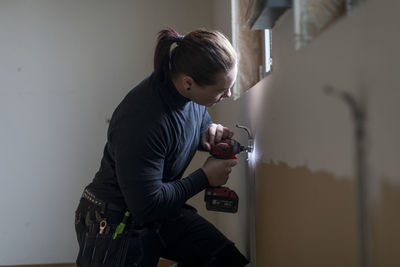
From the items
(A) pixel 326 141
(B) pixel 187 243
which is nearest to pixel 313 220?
(A) pixel 326 141

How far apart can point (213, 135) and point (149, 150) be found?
348 mm

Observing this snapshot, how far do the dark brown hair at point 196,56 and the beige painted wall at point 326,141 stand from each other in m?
0.16

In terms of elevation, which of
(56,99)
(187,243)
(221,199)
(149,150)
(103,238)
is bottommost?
(187,243)

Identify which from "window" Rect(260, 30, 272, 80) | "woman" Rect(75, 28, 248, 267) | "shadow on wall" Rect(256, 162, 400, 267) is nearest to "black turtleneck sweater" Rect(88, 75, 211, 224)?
"woman" Rect(75, 28, 248, 267)

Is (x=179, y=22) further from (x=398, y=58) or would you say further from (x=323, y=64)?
(x=398, y=58)

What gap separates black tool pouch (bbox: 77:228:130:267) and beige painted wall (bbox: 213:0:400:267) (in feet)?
1.66

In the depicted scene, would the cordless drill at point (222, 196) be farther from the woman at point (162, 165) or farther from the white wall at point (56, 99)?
the white wall at point (56, 99)

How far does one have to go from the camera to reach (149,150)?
111cm

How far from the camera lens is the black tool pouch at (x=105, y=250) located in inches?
49.4

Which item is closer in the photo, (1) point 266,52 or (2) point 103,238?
(2) point 103,238

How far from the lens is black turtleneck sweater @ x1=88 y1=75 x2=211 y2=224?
43.7 inches

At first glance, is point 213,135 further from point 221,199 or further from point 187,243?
point 187,243

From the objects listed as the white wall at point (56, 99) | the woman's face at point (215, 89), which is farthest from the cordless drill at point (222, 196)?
the white wall at point (56, 99)

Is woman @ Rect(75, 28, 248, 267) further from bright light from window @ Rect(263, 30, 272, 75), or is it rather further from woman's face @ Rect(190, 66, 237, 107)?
bright light from window @ Rect(263, 30, 272, 75)
